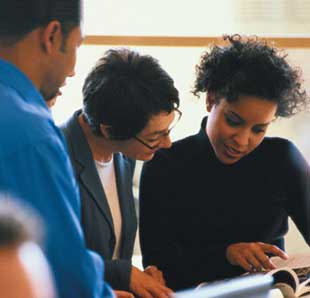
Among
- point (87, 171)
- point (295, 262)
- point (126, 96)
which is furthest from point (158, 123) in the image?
point (295, 262)

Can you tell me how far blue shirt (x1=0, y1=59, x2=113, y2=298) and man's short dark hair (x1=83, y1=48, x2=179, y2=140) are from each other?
52 cm

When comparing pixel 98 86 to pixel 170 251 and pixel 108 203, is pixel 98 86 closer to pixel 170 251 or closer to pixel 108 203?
pixel 108 203

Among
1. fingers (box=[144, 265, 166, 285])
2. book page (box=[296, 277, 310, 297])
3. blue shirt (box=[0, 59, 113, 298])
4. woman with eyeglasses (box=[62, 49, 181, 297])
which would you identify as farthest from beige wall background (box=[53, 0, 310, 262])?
blue shirt (box=[0, 59, 113, 298])

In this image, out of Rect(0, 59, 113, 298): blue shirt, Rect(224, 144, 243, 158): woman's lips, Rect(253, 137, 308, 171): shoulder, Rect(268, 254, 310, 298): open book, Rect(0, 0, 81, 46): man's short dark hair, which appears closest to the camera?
Rect(0, 59, 113, 298): blue shirt

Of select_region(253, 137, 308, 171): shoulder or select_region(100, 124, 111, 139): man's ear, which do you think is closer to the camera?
select_region(100, 124, 111, 139): man's ear

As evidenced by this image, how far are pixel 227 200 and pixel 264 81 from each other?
13.8 inches

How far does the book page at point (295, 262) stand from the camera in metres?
1.51

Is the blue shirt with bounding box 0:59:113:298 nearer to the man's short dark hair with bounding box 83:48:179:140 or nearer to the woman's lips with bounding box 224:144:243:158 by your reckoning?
the man's short dark hair with bounding box 83:48:179:140

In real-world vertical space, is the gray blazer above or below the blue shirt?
below

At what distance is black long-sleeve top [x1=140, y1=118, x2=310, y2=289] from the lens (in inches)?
70.5

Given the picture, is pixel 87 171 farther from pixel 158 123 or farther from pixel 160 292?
pixel 160 292

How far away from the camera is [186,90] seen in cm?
253

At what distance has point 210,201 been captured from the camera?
6.07 feet

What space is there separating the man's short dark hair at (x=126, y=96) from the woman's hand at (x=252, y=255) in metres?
0.39
